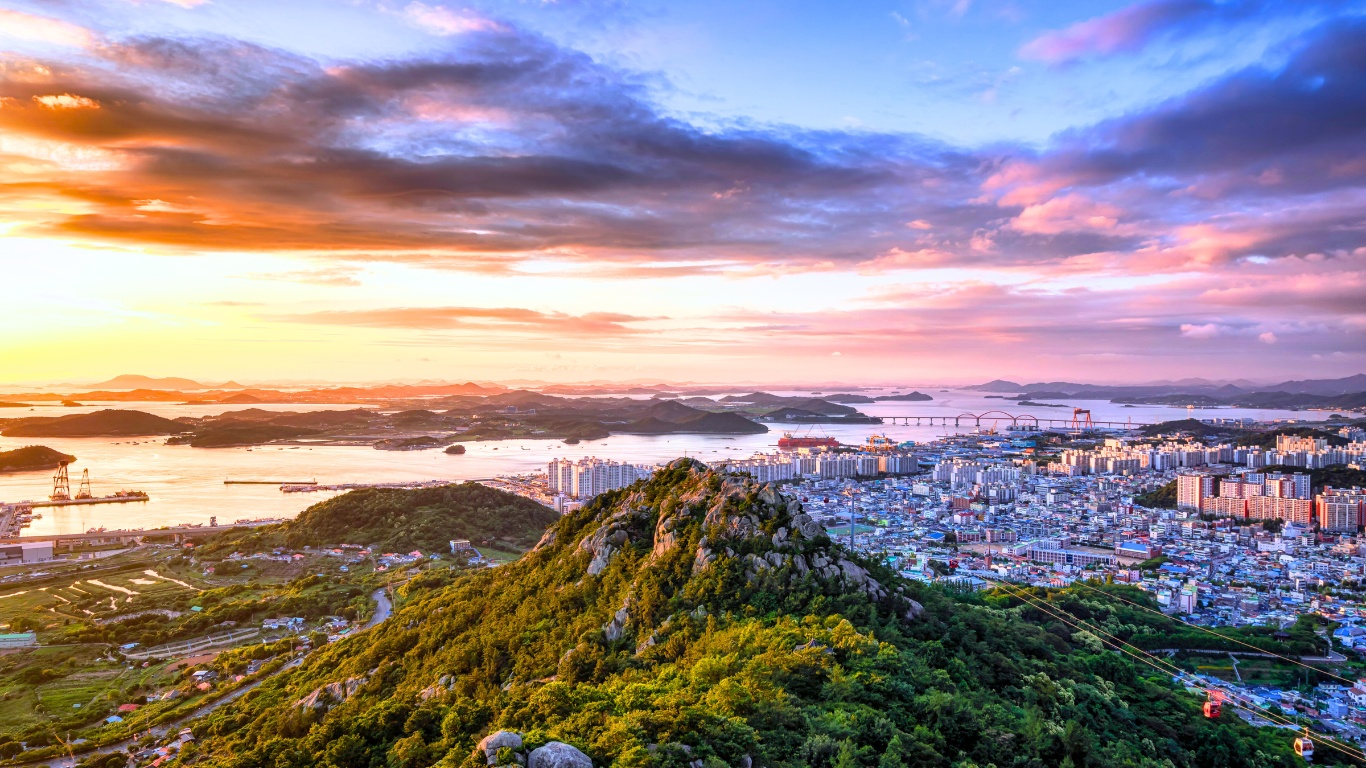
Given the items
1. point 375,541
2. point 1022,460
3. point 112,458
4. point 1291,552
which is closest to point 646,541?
point 375,541

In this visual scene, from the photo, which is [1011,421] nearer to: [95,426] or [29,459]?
[29,459]

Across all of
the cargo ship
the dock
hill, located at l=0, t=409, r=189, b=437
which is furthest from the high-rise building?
hill, located at l=0, t=409, r=189, b=437

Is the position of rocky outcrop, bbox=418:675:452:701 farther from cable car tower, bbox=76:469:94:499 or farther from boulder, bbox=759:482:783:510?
cable car tower, bbox=76:469:94:499

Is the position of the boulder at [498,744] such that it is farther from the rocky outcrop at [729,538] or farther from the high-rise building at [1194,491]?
the high-rise building at [1194,491]

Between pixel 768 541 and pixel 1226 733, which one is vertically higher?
pixel 768 541

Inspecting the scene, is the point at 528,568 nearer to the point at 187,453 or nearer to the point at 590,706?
the point at 590,706

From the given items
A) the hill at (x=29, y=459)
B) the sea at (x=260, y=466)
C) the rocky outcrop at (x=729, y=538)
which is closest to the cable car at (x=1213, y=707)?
the rocky outcrop at (x=729, y=538)
